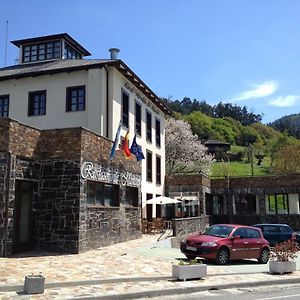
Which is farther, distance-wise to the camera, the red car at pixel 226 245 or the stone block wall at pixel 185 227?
the stone block wall at pixel 185 227

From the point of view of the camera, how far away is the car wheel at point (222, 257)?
52.5 feet

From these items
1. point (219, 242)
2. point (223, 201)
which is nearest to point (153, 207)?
point (223, 201)

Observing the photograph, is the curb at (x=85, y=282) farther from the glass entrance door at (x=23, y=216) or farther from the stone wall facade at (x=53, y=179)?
the glass entrance door at (x=23, y=216)

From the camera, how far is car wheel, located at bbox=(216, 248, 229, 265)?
16.0 meters

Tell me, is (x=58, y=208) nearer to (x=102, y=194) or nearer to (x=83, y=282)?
(x=102, y=194)

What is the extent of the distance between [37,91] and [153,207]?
12.1 metres

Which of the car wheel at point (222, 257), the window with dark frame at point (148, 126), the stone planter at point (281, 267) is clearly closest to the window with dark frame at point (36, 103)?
the window with dark frame at point (148, 126)

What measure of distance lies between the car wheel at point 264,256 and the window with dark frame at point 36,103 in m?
14.7

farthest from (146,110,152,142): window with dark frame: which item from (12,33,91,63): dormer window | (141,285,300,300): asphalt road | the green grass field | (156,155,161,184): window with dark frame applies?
the green grass field

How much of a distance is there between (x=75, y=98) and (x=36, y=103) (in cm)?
269

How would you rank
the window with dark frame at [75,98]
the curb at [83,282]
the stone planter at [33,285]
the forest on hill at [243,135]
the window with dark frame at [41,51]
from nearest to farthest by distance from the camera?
the stone planter at [33,285] → the curb at [83,282] → the window with dark frame at [75,98] → the window with dark frame at [41,51] → the forest on hill at [243,135]

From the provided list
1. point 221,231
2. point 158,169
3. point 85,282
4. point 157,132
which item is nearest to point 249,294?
point 85,282

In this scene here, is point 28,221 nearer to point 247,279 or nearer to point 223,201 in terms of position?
point 247,279

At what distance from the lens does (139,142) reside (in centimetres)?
2934
